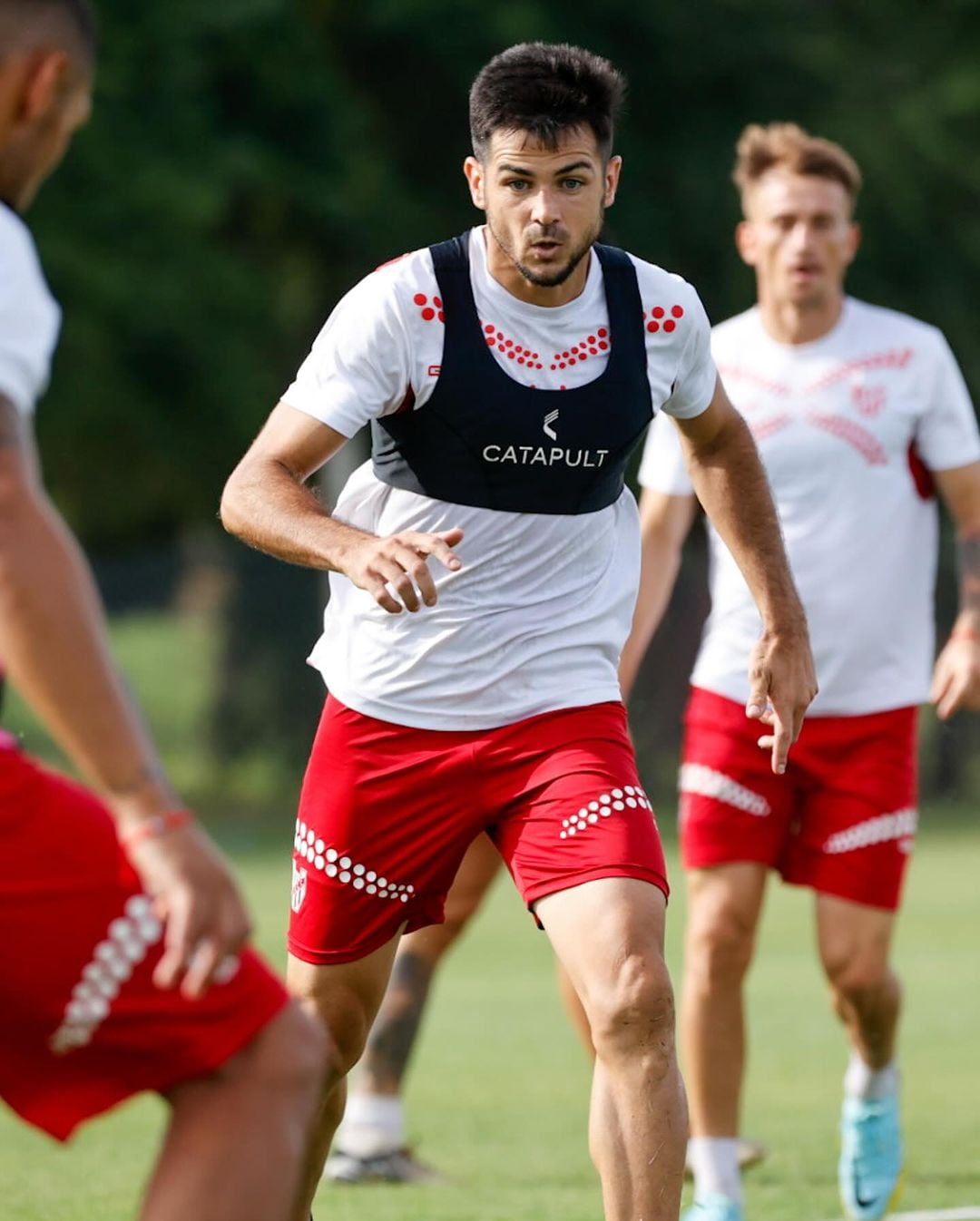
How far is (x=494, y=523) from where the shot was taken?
510cm

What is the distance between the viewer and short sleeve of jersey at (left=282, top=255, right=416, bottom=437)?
15.9 ft

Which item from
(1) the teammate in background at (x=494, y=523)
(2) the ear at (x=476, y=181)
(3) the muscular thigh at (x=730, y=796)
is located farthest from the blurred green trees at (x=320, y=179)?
(1) the teammate in background at (x=494, y=523)

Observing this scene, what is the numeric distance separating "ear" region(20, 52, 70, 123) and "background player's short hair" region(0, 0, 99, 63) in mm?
19

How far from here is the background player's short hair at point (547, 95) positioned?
200 inches

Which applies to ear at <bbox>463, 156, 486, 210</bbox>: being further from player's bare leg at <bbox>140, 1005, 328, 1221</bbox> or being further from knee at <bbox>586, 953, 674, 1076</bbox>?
player's bare leg at <bbox>140, 1005, 328, 1221</bbox>

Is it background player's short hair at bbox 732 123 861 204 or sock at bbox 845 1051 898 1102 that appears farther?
background player's short hair at bbox 732 123 861 204

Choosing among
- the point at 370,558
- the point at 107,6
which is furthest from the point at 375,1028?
the point at 107,6

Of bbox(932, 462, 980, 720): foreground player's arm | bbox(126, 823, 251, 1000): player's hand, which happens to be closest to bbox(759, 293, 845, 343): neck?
bbox(932, 462, 980, 720): foreground player's arm

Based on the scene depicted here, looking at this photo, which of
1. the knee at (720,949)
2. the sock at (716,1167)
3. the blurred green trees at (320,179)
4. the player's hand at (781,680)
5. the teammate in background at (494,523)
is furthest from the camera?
the blurred green trees at (320,179)

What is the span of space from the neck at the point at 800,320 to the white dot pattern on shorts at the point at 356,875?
2625mm

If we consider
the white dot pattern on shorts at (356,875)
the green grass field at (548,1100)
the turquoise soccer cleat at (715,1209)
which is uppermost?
the white dot pattern on shorts at (356,875)

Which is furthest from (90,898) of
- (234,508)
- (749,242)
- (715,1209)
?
(749,242)

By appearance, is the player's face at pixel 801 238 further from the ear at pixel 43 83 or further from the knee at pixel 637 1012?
the ear at pixel 43 83

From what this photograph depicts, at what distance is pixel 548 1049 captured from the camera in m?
9.60
